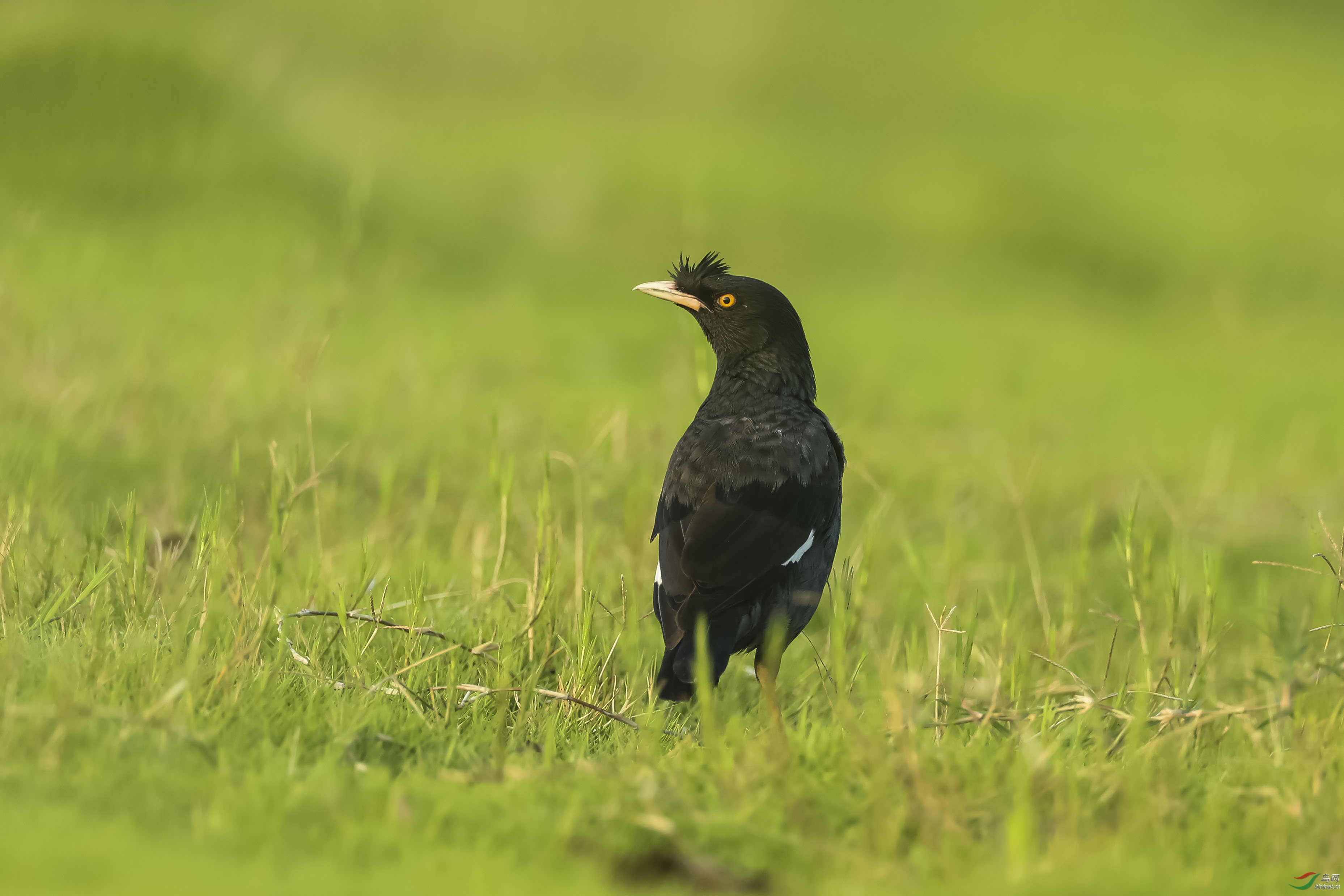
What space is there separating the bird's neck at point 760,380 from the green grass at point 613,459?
167 millimetres

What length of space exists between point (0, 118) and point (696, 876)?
11.8 meters

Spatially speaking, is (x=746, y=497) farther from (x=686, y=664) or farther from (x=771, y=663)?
(x=686, y=664)

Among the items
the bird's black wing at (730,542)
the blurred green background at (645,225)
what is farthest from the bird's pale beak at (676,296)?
the bird's black wing at (730,542)

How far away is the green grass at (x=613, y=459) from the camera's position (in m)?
2.65

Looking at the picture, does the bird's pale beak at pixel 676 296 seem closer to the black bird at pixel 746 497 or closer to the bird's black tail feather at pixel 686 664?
the black bird at pixel 746 497

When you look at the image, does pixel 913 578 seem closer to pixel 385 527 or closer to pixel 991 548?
pixel 991 548

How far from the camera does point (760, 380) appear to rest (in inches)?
183

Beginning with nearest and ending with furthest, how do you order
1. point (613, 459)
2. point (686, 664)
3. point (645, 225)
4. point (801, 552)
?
1. point (686, 664)
2. point (801, 552)
3. point (613, 459)
4. point (645, 225)

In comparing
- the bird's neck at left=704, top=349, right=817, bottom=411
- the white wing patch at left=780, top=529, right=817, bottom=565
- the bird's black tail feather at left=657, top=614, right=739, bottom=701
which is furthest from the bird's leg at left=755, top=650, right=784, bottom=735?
the bird's neck at left=704, top=349, right=817, bottom=411

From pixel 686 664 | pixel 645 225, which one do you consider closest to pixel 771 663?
pixel 686 664

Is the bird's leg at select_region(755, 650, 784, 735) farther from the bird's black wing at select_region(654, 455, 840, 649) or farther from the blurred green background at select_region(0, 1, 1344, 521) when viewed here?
the blurred green background at select_region(0, 1, 1344, 521)

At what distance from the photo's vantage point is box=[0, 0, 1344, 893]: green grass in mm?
2650

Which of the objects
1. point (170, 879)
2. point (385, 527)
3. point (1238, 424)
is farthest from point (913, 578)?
point (1238, 424)

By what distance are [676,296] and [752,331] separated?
1.19 feet
